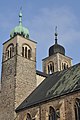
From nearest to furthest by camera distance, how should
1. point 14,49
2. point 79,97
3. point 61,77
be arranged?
point 79,97 → point 61,77 → point 14,49

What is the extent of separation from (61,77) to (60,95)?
5267 mm

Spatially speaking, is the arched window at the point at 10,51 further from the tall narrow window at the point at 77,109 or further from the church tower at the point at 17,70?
the tall narrow window at the point at 77,109

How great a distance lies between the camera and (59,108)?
33562 mm

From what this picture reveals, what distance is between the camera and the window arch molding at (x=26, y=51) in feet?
143

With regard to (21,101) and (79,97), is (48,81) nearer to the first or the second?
(21,101)

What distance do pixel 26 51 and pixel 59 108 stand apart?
13.2 m

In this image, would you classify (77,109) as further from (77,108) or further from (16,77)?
(16,77)

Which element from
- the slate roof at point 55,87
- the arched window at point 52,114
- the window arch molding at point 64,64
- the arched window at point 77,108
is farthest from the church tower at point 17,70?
the window arch molding at point 64,64

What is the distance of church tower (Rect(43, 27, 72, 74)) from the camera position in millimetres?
55562

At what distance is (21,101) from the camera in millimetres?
39719

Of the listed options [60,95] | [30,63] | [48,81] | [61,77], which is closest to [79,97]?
[60,95]

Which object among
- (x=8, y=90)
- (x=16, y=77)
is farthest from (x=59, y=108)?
(x=8, y=90)

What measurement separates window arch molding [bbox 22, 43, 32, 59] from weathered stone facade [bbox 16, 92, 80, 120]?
9.05 meters

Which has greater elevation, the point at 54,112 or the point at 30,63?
the point at 30,63
